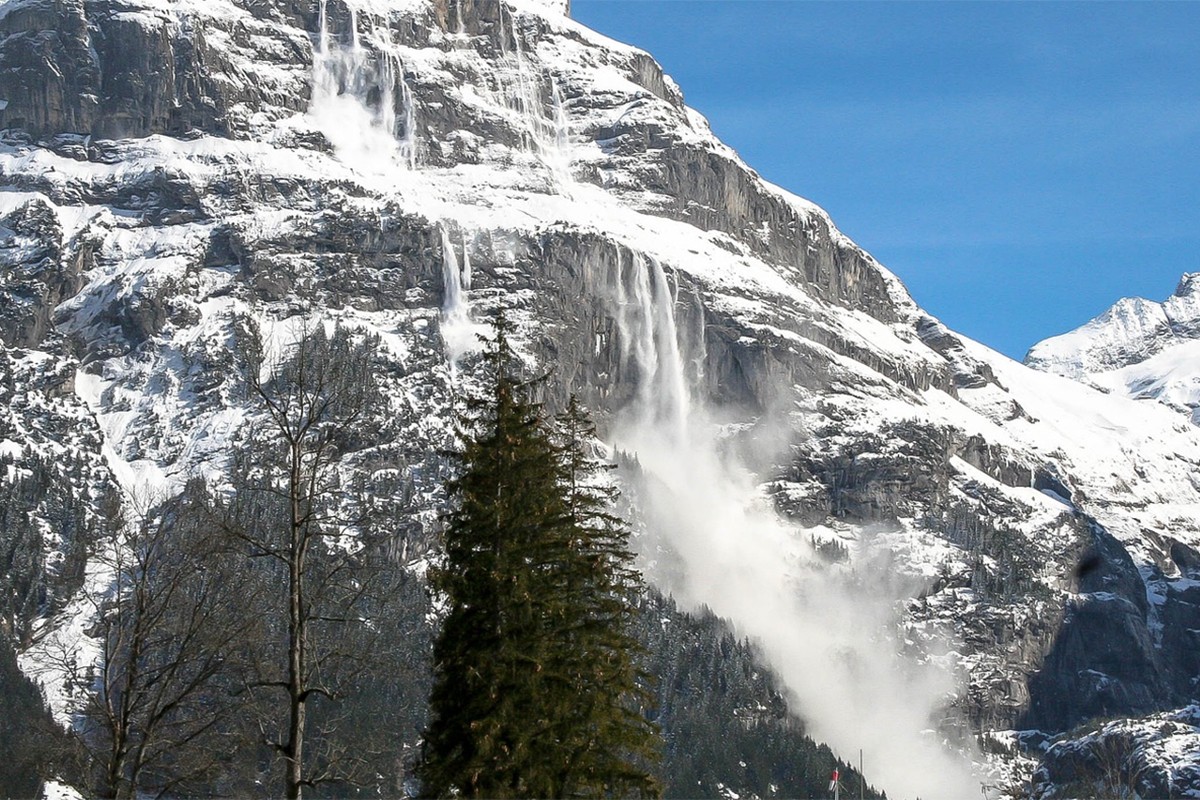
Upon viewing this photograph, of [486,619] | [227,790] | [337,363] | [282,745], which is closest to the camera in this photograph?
[282,745]

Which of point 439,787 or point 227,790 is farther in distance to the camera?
point 227,790

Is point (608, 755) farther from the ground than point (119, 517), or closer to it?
closer to it

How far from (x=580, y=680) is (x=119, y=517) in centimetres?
1384

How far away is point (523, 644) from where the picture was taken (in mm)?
51500

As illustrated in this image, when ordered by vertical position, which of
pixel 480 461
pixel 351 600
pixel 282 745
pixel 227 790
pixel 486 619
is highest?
pixel 227 790

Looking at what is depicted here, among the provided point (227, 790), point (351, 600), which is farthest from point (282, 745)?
point (227, 790)

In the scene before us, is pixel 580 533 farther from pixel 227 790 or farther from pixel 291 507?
→ pixel 227 790

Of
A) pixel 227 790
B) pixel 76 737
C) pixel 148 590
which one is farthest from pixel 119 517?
pixel 227 790

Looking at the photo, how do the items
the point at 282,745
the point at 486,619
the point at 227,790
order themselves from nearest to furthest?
the point at 282,745 < the point at 486,619 < the point at 227,790

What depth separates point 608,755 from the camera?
5222 cm

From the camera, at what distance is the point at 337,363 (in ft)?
149

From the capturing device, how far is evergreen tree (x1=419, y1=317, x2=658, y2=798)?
5056cm

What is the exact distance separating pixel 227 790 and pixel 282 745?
424 feet

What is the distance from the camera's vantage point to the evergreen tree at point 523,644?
50562 mm
